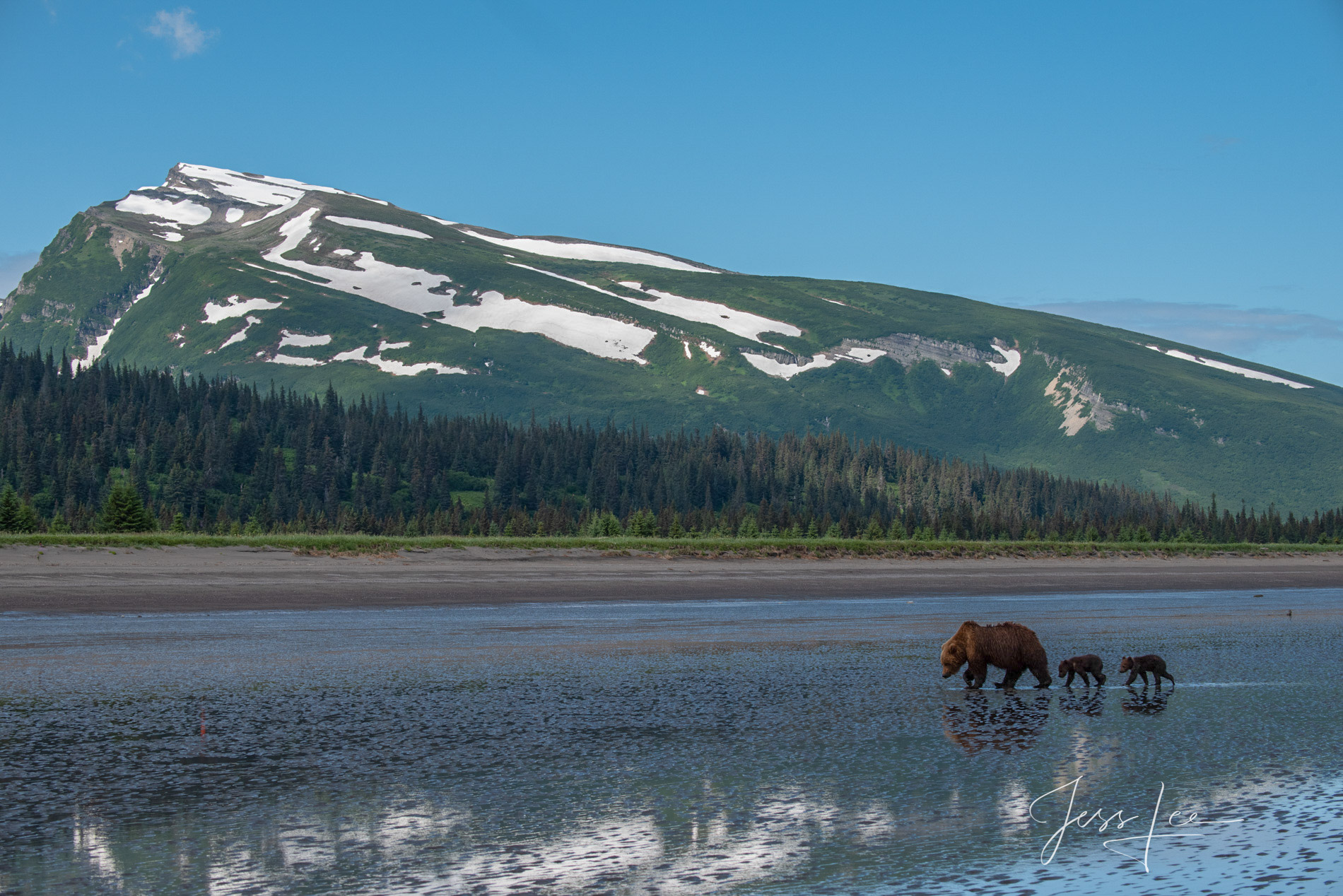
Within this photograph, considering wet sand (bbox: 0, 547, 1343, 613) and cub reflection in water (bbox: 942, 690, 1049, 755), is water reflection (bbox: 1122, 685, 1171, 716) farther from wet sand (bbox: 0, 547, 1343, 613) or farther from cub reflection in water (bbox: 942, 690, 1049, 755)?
wet sand (bbox: 0, 547, 1343, 613)

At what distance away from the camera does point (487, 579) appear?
6194cm

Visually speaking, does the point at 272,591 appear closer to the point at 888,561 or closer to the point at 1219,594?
the point at 1219,594

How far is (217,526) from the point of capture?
11812cm

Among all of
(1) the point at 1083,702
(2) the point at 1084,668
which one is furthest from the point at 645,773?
(2) the point at 1084,668

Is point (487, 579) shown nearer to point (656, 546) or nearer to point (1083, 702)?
point (656, 546)

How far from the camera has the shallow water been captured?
10664 millimetres


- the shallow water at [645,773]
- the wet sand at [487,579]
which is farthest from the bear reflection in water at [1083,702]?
the wet sand at [487,579]

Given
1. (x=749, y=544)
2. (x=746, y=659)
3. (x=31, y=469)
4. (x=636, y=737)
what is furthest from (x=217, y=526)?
(x=636, y=737)

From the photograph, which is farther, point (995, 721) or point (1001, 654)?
point (1001, 654)

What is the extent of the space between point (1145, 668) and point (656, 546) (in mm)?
76139

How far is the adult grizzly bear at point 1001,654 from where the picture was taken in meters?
22.0
